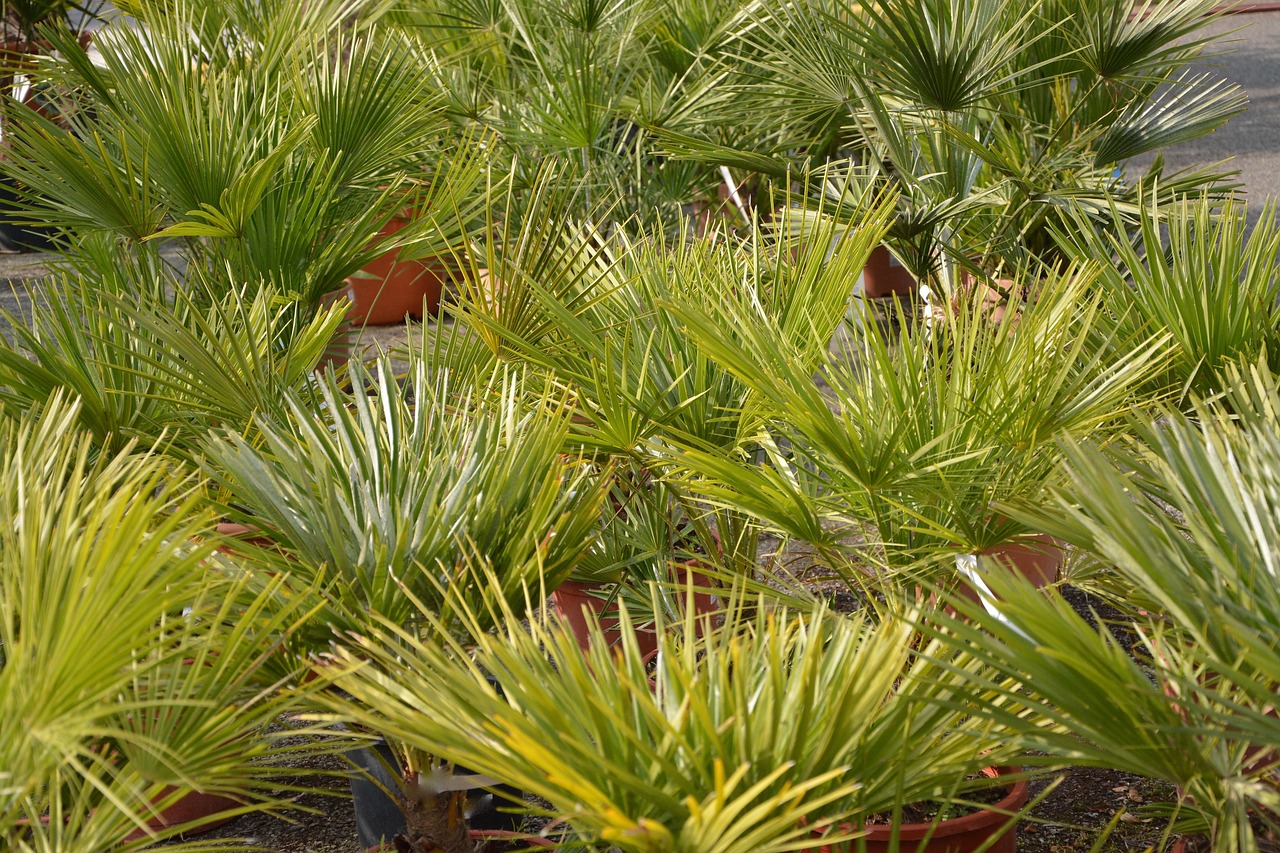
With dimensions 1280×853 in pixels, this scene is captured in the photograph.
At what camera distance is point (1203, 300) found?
1.52m

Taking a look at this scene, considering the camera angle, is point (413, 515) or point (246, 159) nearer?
point (413, 515)

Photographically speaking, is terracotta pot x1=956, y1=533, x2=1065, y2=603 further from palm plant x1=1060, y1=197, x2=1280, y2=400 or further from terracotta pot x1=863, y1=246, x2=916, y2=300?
terracotta pot x1=863, y1=246, x2=916, y2=300

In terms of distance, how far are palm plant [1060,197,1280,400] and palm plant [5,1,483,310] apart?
857 mm

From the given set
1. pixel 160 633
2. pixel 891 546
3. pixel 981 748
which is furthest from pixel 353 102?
pixel 981 748

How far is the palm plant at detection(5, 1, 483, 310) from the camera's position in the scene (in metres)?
1.75

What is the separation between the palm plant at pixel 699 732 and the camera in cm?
76

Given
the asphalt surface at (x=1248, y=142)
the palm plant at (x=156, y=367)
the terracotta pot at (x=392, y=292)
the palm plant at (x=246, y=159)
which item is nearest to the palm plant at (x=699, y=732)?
the palm plant at (x=156, y=367)

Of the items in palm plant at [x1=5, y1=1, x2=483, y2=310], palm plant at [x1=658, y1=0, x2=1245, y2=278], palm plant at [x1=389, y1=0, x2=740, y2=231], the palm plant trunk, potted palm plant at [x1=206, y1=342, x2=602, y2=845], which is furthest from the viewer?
palm plant at [x1=389, y1=0, x2=740, y2=231]

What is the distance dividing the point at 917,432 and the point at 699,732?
57cm

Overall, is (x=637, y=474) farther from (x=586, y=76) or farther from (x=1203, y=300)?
(x=586, y=76)

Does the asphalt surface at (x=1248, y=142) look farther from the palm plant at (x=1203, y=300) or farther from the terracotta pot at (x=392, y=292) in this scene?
the palm plant at (x=1203, y=300)

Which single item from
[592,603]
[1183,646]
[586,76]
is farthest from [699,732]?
[586,76]

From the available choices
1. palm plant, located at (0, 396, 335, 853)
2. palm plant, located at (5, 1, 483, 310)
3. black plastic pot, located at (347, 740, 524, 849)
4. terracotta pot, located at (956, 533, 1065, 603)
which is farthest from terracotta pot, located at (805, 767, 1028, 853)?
palm plant, located at (5, 1, 483, 310)

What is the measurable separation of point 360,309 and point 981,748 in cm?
313
